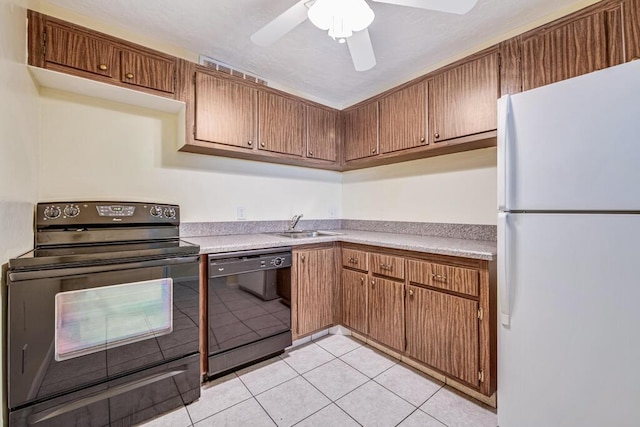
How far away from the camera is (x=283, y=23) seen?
4.78 feet

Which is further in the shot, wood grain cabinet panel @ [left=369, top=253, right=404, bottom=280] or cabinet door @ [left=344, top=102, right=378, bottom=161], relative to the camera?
cabinet door @ [left=344, top=102, right=378, bottom=161]

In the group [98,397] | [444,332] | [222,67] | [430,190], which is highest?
[222,67]

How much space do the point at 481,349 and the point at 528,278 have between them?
57 centimetres

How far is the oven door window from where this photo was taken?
135 cm

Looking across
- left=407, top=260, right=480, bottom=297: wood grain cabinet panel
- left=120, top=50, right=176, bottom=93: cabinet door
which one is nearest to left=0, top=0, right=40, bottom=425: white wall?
left=120, top=50, right=176, bottom=93: cabinet door

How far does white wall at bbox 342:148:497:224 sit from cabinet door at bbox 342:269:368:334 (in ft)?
2.61

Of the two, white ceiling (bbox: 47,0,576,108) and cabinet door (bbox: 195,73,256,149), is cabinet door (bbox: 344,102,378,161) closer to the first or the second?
white ceiling (bbox: 47,0,576,108)

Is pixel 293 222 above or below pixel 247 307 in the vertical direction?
above

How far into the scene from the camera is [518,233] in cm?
136

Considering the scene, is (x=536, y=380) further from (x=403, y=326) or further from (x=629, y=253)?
(x=403, y=326)

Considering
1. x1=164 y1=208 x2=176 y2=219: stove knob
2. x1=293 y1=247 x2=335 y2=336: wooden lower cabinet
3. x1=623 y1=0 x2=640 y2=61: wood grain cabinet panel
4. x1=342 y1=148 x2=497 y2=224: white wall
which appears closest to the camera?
x1=623 y1=0 x2=640 y2=61: wood grain cabinet panel

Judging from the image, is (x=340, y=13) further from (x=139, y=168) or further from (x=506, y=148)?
(x=139, y=168)

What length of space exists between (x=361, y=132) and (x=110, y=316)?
7.97 feet

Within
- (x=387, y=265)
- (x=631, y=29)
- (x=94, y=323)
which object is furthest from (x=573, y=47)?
(x=94, y=323)
